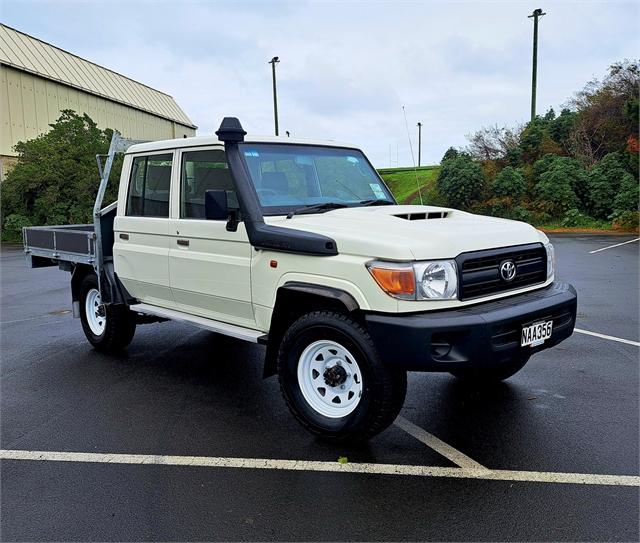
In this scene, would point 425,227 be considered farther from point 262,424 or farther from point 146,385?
point 146,385

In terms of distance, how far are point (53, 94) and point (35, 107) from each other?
1.89 metres

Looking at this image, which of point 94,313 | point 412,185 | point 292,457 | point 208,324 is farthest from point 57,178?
point 292,457

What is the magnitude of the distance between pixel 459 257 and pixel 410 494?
4.83ft

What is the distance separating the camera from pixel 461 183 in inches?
982

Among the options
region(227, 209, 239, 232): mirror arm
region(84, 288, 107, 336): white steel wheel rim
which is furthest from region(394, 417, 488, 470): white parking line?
region(84, 288, 107, 336): white steel wheel rim

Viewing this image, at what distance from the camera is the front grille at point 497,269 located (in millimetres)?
3652

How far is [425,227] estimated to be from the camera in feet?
12.7

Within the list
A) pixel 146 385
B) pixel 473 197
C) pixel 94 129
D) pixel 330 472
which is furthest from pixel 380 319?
pixel 94 129

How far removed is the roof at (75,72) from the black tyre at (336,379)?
31.2 metres

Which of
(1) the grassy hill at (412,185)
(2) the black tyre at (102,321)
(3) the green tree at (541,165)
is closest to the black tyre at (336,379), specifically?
(2) the black tyre at (102,321)

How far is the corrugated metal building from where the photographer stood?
29406mm

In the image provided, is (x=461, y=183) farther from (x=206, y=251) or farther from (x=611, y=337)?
(x=206, y=251)

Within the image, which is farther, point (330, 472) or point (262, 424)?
point (262, 424)

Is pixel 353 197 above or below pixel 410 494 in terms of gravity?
above
